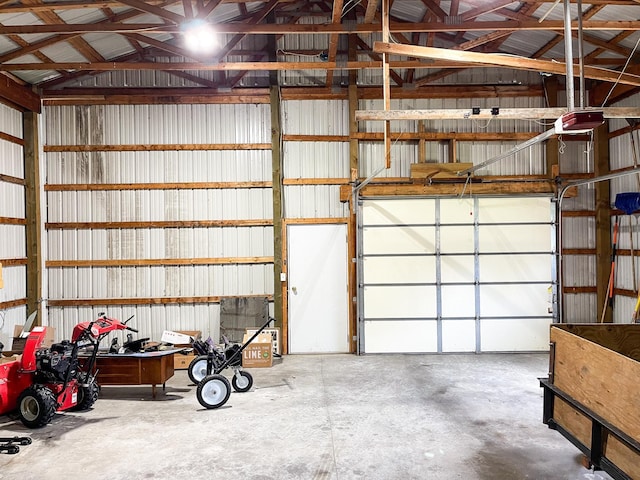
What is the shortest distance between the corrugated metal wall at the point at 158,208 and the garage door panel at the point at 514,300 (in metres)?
4.15

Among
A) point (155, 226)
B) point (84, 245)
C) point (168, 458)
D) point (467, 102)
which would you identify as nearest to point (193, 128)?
point (155, 226)

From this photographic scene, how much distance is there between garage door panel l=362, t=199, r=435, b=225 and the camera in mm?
8977

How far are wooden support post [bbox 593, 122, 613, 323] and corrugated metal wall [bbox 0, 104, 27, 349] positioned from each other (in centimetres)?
1046

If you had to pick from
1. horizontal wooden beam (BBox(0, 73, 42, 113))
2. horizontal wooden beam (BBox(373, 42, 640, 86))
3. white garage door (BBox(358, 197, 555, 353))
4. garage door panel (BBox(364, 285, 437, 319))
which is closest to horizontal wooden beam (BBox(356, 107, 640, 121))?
horizontal wooden beam (BBox(373, 42, 640, 86))

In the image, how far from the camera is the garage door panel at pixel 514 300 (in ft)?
29.3

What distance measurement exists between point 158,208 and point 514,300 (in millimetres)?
6966

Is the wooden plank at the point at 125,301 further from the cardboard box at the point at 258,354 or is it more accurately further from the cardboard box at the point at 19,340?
the cardboard box at the point at 258,354

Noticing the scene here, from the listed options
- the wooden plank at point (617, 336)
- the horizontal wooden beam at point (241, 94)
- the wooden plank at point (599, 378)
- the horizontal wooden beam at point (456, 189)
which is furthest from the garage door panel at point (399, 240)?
the wooden plank at point (599, 378)

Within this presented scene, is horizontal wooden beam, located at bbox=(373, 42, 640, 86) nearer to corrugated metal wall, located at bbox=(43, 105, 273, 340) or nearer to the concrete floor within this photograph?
the concrete floor

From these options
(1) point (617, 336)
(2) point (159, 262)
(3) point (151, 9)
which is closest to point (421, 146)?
(3) point (151, 9)

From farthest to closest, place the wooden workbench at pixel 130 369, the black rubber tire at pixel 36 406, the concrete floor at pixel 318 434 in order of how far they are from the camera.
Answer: the wooden workbench at pixel 130 369 < the black rubber tire at pixel 36 406 < the concrete floor at pixel 318 434

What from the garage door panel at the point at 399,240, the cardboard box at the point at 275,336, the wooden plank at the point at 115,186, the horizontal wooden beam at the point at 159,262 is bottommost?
the cardboard box at the point at 275,336

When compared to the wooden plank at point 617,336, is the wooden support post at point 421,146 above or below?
above

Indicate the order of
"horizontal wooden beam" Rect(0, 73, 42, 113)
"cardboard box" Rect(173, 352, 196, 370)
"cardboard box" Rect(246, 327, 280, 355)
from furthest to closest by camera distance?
"cardboard box" Rect(246, 327, 280, 355) → "cardboard box" Rect(173, 352, 196, 370) → "horizontal wooden beam" Rect(0, 73, 42, 113)
